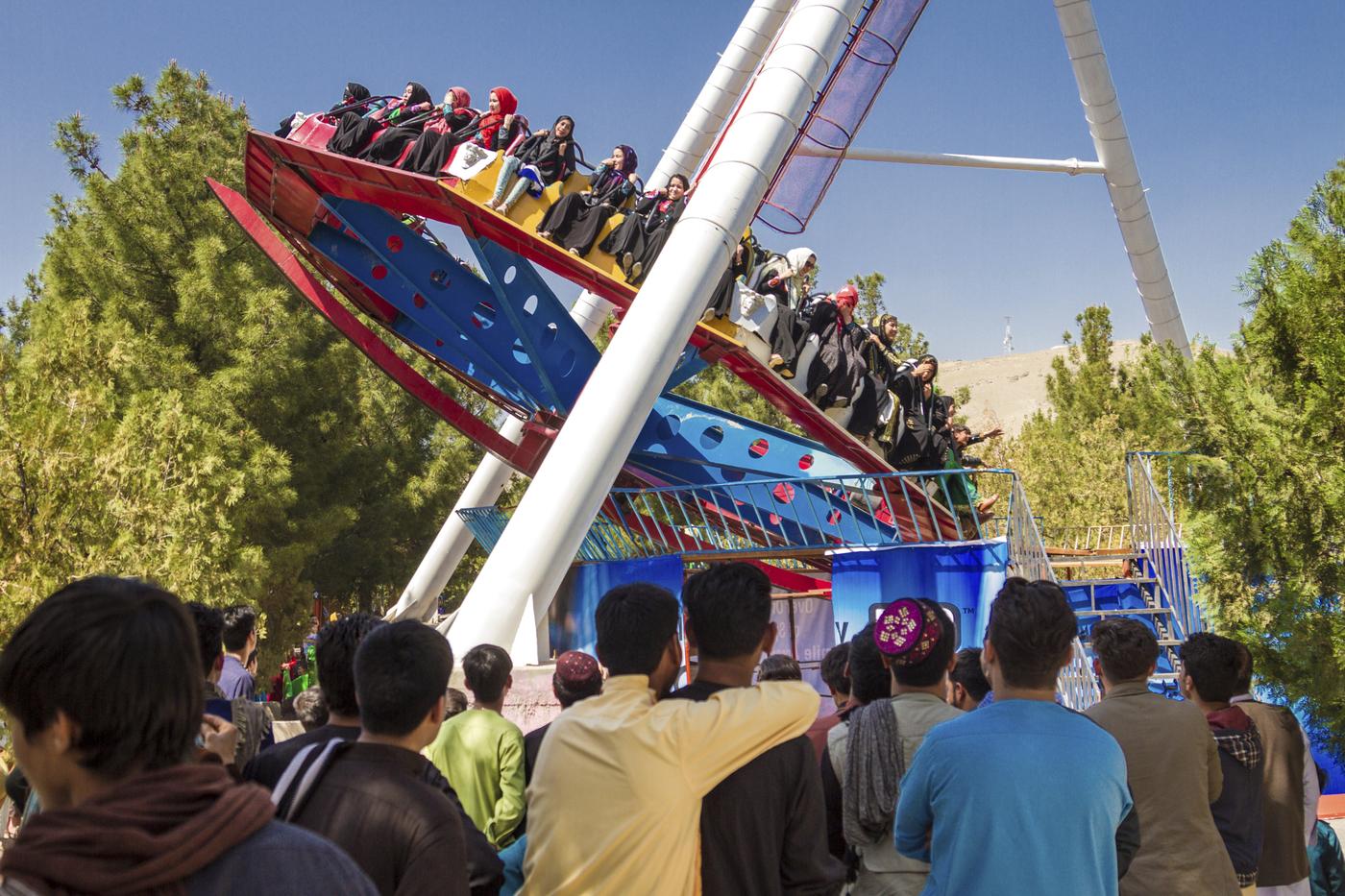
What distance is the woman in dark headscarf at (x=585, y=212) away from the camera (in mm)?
Result: 12156

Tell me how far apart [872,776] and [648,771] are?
3.21 ft

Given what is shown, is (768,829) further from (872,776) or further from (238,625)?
(238,625)

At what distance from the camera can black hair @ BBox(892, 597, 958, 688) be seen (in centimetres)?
358

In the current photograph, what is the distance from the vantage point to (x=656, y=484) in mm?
14992

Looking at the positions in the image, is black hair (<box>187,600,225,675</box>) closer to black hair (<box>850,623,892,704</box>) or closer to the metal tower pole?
black hair (<box>850,623,892,704</box>)

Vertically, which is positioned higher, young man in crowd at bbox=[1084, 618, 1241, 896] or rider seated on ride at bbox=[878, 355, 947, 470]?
rider seated on ride at bbox=[878, 355, 947, 470]

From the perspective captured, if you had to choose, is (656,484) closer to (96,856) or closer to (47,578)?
(47,578)

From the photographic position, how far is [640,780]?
276cm

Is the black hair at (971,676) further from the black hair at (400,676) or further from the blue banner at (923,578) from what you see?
the blue banner at (923,578)

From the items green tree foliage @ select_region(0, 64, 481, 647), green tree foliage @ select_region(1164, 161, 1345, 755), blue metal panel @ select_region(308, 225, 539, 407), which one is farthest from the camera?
green tree foliage @ select_region(0, 64, 481, 647)

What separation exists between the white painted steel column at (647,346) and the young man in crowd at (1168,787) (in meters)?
6.06

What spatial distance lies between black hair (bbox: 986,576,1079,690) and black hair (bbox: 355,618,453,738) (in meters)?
1.41

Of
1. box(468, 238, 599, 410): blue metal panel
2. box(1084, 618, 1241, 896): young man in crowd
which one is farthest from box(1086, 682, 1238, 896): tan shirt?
box(468, 238, 599, 410): blue metal panel

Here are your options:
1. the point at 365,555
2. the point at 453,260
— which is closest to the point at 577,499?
the point at 453,260
